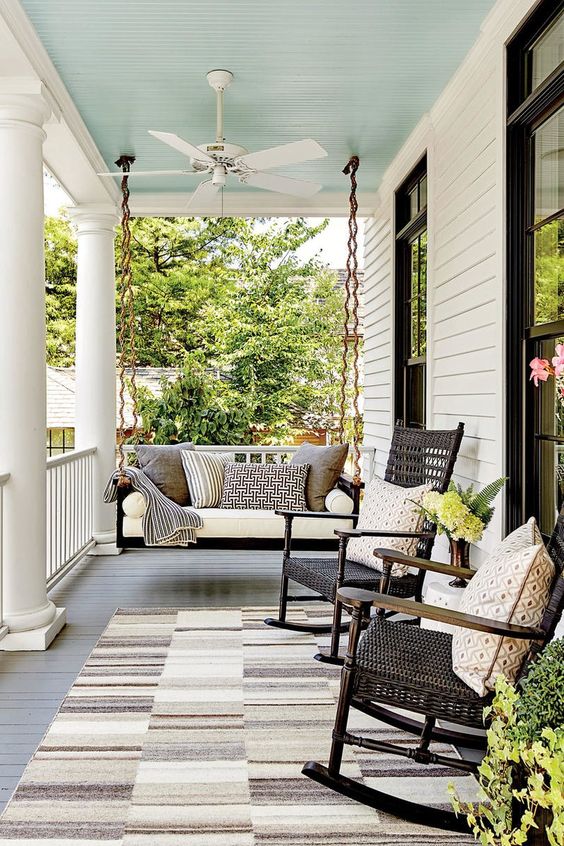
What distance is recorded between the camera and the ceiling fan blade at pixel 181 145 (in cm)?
374

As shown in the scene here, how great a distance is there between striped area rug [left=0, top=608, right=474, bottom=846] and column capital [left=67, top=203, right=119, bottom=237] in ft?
12.3

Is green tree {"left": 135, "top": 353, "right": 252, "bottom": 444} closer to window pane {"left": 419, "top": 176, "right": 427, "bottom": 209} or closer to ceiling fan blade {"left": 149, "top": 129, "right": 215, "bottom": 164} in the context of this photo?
window pane {"left": 419, "top": 176, "right": 427, "bottom": 209}

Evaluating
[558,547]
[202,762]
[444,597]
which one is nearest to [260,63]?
[444,597]

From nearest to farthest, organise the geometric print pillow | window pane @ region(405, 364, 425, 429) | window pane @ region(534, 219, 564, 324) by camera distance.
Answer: window pane @ region(534, 219, 564, 324) < the geometric print pillow < window pane @ region(405, 364, 425, 429)

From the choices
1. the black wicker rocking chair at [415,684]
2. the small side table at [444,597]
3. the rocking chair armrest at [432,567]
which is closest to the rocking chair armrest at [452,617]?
the black wicker rocking chair at [415,684]

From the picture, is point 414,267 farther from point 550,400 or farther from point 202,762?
point 202,762

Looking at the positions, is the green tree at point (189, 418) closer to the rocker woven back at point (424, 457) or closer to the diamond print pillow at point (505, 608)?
the rocker woven back at point (424, 457)

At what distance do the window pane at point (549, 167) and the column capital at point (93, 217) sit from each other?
386 centimetres

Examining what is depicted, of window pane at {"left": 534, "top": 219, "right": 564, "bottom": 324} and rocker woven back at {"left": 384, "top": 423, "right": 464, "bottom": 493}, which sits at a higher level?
window pane at {"left": 534, "top": 219, "right": 564, "bottom": 324}

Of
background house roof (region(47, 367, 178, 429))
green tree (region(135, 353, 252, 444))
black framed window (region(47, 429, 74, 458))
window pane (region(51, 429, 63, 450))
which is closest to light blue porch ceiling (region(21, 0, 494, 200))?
green tree (region(135, 353, 252, 444))

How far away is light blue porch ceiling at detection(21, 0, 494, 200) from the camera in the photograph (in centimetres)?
336

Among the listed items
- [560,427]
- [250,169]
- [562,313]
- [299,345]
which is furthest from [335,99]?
[299,345]

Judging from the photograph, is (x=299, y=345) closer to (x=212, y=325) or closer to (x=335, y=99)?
(x=212, y=325)

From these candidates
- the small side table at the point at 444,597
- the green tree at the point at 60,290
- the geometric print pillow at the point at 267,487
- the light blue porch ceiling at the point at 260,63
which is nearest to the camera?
the small side table at the point at 444,597
